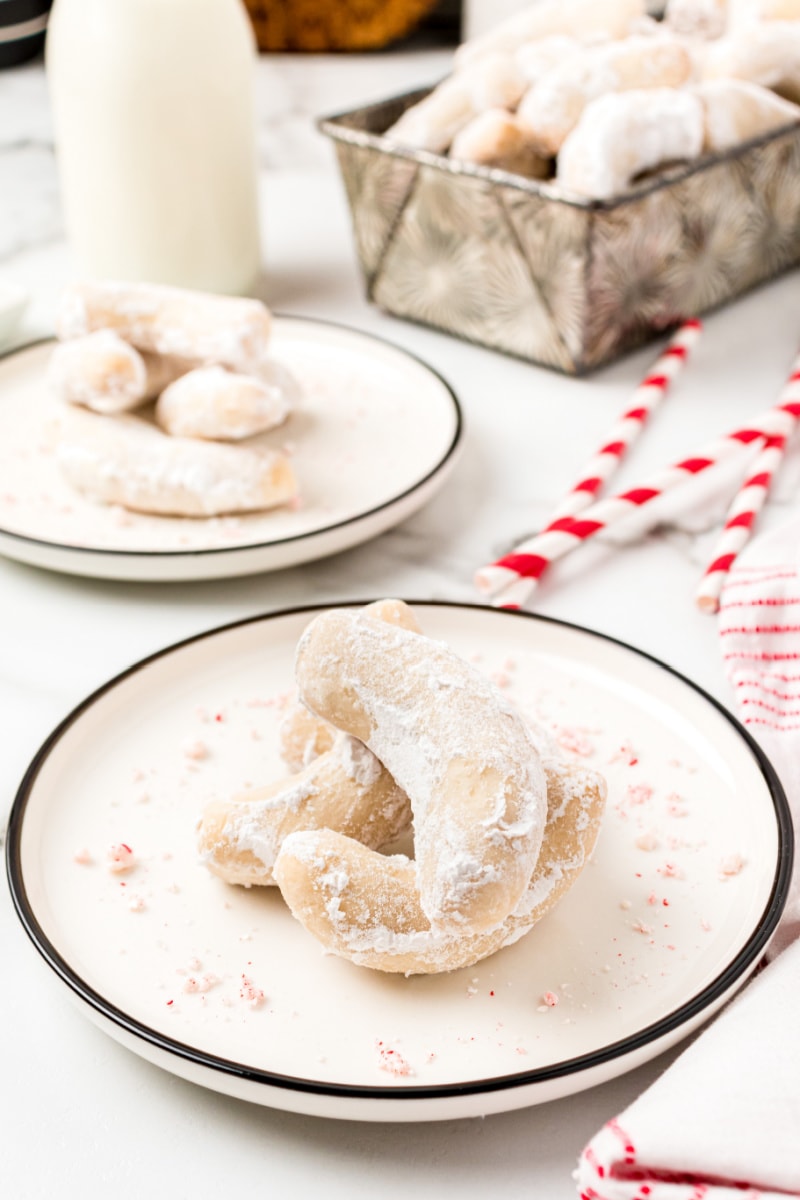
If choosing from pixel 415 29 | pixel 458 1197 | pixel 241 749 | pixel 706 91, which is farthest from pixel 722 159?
pixel 415 29

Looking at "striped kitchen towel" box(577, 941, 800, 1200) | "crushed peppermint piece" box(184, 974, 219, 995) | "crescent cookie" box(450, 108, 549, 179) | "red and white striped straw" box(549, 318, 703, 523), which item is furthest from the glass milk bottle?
"striped kitchen towel" box(577, 941, 800, 1200)

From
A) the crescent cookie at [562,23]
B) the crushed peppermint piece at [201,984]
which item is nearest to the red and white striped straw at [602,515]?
the crushed peppermint piece at [201,984]

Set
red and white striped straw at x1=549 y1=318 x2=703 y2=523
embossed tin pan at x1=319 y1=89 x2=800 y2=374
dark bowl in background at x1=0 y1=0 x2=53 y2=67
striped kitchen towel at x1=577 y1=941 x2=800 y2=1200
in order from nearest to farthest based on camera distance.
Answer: striped kitchen towel at x1=577 y1=941 x2=800 y2=1200 < red and white striped straw at x1=549 y1=318 x2=703 y2=523 < embossed tin pan at x1=319 y1=89 x2=800 y2=374 < dark bowl in background at x1=0 y1=0 x2=53 y2=67

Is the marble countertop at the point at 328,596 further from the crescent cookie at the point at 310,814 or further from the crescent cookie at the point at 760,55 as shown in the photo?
the crescent cookie at the point at 760,55

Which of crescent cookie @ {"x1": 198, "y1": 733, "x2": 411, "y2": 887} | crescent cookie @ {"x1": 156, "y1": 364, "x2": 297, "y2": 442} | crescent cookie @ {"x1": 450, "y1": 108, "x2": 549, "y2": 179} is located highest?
crescent cookie @ {"x1": 450, "y1": 108, "x2": 549, "y2": 179}

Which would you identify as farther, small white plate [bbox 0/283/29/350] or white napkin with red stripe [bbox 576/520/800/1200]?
Result: small white plate [bbox 0/283/29/350]

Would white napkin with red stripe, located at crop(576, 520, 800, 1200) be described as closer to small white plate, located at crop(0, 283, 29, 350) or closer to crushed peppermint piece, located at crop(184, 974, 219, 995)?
crushed peppermint piece, located at crop(184, 974, 219, 995)

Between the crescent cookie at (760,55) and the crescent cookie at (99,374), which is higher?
the crescent cookie at (760,55)
